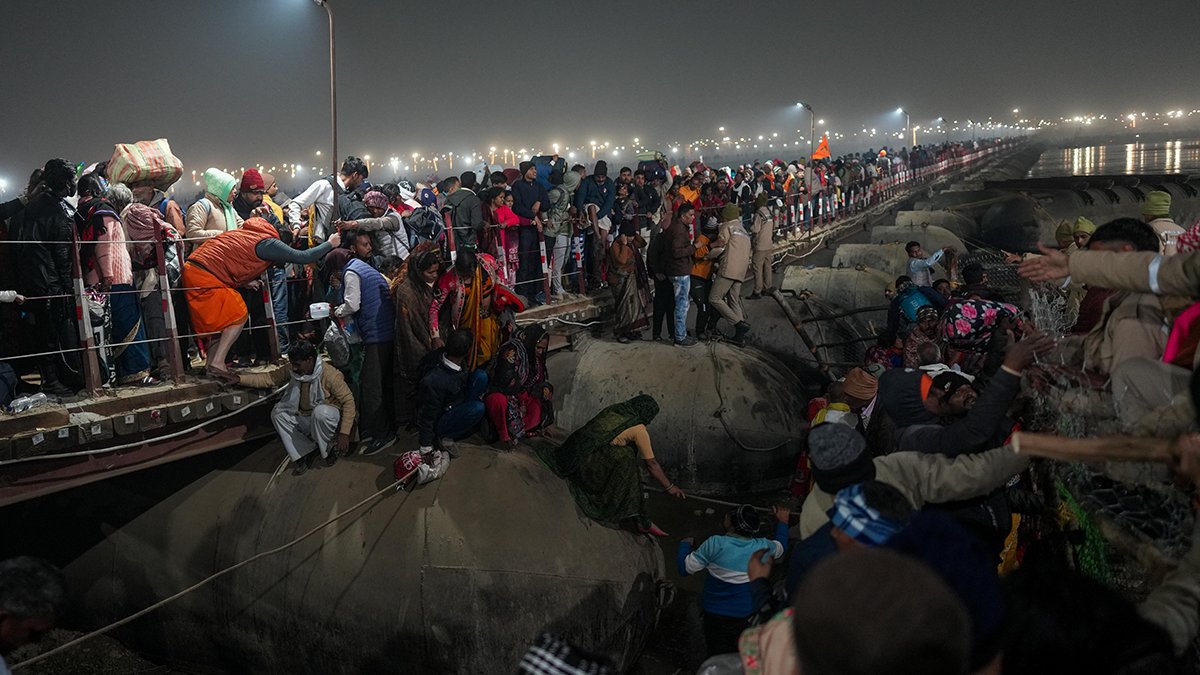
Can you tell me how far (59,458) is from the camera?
647 centimetres

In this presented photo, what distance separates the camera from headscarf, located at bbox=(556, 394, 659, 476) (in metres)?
7.00

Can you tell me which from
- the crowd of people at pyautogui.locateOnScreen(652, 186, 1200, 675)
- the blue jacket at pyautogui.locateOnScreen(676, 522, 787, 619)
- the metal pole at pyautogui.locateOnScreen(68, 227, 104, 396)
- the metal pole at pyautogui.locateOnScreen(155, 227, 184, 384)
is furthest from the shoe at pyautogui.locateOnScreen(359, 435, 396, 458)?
the blue jacket at pyautogui.locateOnScreen(676, 522, 787, 619)

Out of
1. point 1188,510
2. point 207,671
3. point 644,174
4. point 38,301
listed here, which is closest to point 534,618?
point 207,671

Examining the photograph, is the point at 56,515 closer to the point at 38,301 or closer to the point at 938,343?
the point at 38,301

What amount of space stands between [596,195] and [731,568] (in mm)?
8804

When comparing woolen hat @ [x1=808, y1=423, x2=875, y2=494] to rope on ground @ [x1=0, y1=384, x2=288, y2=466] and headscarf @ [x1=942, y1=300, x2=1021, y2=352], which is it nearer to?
A: headscarf @ [x1=942, y1=300, x2=1021, y2=352]

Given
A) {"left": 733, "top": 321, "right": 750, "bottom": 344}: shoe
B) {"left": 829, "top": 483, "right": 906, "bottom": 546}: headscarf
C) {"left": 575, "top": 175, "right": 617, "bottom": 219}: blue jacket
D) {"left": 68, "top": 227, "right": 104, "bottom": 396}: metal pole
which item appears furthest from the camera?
{"left": 575, "top": 175, "right": 617, "bottom": 219}: blue jacket

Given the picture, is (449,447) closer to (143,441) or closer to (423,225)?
(143,441)

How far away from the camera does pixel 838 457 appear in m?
3.47

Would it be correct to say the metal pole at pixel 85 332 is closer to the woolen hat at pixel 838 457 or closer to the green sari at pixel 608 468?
the green sari at pixel 608 468

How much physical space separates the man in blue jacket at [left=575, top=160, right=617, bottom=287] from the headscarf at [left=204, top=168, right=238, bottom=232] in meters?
5.68

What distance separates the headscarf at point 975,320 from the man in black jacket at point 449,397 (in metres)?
4.19

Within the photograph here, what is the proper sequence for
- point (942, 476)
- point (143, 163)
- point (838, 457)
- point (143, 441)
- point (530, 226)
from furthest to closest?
point (530, 226) < point (143, 163) < point (143, 441) < point (942, 476) < point (838, 457)

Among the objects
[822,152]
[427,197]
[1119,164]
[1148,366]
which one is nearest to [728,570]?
[1148,366]
